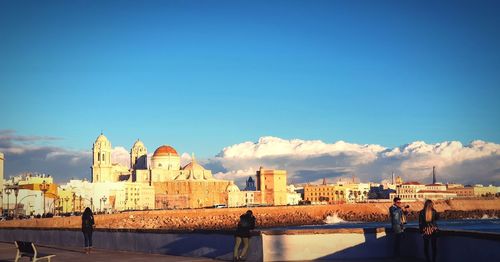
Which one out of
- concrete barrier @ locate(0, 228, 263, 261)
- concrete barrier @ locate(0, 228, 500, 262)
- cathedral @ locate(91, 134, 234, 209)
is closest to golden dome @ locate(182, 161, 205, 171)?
cathedral @ locate(91, 134, 234, 209)

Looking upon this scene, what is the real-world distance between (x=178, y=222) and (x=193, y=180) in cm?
4645

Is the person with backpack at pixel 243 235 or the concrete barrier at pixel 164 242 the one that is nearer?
the person with backpack at pixel 243 235

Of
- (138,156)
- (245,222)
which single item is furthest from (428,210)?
(138,156)

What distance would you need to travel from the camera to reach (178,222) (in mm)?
102562

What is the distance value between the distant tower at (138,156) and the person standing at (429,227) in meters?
151

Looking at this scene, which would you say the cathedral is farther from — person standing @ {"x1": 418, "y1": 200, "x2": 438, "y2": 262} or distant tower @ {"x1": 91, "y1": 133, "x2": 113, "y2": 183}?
person standing @ {"x1": 418, "y1": 200, "x2": 438, "y2": 262}

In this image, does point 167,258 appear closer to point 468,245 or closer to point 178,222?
point 468,245

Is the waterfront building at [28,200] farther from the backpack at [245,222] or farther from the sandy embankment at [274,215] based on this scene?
the backpack at [245,222]

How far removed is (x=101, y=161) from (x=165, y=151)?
57.9 ft

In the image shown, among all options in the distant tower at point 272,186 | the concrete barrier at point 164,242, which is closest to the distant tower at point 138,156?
the distant tower at point 272,186

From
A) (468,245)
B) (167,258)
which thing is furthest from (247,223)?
(468,245)

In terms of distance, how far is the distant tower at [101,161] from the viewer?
14688 centimetres

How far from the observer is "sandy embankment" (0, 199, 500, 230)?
298 ft

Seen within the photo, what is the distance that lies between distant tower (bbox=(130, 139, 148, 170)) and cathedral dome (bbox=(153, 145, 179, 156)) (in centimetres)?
471
